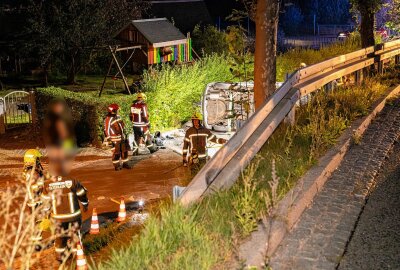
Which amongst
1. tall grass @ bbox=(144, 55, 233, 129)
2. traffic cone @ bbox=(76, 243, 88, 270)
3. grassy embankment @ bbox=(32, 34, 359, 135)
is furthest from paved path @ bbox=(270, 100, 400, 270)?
tall grass @ bbox=(144, 55, 233, 129)

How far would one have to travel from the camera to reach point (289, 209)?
18.6 ft

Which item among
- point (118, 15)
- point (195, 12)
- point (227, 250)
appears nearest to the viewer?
point (227, 250)

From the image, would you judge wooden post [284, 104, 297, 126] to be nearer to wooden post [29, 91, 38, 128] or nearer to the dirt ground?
the dirt ground

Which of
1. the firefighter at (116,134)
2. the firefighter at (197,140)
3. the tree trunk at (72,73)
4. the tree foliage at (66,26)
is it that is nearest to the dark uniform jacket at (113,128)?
the firefighter at (116,134)

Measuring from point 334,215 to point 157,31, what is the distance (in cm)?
1727

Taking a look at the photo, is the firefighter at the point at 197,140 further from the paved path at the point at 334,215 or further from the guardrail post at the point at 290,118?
the paved path at the point at 334,215

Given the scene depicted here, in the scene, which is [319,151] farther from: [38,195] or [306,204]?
[38,195]

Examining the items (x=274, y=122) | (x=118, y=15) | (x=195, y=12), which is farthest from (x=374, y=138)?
(x=195, y=12)

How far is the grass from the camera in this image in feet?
14.8

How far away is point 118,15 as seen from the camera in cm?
2658

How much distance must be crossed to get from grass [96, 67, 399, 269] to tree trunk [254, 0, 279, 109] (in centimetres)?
197

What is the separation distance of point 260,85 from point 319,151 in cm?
252

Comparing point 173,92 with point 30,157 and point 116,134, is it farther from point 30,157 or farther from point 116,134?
point 30,157

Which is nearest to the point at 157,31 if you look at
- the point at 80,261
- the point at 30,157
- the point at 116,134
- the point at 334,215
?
the point at 116,134
